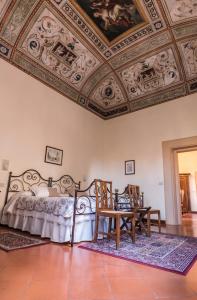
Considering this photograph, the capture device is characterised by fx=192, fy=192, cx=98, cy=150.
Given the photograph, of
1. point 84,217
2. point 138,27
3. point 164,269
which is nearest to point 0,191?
point 84,217

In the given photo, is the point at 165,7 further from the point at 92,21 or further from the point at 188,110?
the point at 188,110

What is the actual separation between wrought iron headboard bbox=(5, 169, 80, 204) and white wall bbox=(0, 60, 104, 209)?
14 centimetres

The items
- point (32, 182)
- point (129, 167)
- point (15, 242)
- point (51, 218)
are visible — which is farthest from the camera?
point (129, 167)

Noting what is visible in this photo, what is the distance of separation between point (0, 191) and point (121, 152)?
Result: 14.6 feet

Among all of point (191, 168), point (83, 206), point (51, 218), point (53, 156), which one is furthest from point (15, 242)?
point (191, 168)

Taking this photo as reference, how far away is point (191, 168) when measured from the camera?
10.4 m

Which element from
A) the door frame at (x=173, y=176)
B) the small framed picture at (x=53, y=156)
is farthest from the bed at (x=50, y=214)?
the door frame at (x=173, y=176)

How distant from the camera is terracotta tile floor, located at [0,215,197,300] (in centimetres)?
157

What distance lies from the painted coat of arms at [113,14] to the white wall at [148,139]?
9.44ft

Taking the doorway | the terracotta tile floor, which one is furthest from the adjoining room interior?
the doorway

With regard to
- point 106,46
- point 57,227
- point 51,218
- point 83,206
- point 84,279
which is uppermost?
point 106,46

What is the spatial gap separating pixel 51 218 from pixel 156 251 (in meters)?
1.79

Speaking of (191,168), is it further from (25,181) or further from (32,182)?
(25,181)

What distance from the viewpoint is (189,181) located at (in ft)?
34.1
